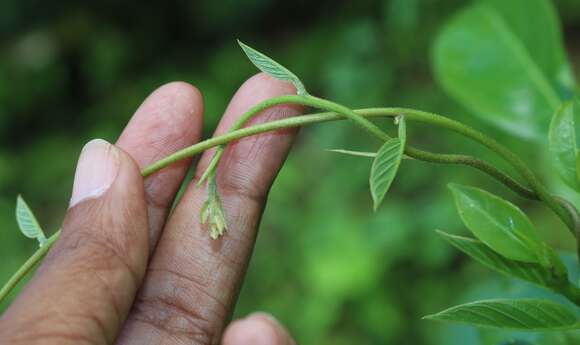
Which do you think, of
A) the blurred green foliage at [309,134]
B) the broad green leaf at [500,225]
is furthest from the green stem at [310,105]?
the blurred green foliage at [309,134]

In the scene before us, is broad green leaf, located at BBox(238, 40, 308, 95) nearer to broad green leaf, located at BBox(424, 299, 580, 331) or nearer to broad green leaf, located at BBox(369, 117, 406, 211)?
broad green leaf, located at BBox(369, 117, 406, 211)

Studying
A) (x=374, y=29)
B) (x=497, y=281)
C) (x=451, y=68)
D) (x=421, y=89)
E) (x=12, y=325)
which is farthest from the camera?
(x=374, y=29)

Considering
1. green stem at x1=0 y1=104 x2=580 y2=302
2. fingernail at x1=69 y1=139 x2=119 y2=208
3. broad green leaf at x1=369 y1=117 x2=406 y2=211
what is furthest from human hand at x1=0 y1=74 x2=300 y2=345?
broad green leaf at x1=369 y1=117 x2=406 y2=211

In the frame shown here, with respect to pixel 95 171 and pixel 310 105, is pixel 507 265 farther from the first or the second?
pixel 95 171

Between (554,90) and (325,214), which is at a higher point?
(554,90)

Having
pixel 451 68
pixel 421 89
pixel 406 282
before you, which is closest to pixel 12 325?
pixel 451 68

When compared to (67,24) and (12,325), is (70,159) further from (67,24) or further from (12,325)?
(12,325)
